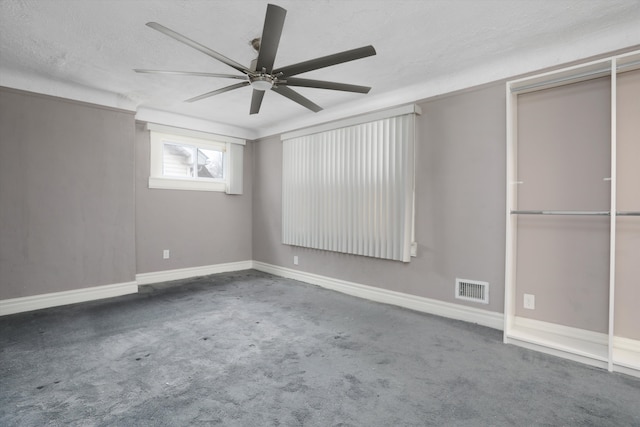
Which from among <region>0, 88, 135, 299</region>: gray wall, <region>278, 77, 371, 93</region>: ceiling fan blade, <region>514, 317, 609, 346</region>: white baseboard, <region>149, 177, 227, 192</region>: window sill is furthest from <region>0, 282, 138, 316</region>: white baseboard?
<region>514, 317, 609, 346</region>: white baseboard

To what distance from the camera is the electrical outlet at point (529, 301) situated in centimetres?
271

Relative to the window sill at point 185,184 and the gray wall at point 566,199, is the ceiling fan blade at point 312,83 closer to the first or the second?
the gray wall at point 566,199

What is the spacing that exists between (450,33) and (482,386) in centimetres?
247

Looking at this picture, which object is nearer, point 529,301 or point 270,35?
point 270,35

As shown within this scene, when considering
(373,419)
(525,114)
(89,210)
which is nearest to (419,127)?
(525,114)

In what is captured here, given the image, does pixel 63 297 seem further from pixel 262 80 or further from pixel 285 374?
pixel 262 80

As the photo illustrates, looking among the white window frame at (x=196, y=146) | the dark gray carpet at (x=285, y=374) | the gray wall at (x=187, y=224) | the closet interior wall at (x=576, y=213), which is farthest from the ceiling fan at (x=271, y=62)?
the gray wall at (x=187, y=224)

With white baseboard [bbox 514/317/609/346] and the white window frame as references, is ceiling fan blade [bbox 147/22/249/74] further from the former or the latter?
the white window frame

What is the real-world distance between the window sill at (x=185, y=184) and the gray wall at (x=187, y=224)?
6cm

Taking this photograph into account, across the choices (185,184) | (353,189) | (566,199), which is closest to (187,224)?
(185,184)

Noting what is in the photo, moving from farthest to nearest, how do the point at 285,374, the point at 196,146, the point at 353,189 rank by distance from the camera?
1. the point at 196,146
2. the point at 353,189
3. the point at 285,374

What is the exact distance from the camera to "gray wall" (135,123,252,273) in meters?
4.43

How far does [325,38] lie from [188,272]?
12.8 ft

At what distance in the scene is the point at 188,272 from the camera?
4.85m
